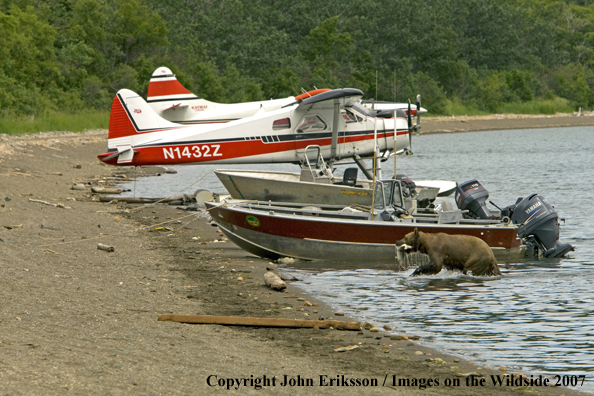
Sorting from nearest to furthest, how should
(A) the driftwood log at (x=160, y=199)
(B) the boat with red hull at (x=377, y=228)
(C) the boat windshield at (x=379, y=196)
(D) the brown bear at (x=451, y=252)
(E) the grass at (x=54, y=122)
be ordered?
(D) the brown bear at (x=451, y=252) → (B) the boat with red hull at (x=377, y=228) → (C) the boat windshield at (x=379, y=196) → (A) the driftwood log at (x=160, y=199) → (E) the grass at (x=54, y=122)

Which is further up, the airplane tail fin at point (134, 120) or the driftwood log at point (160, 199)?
the airplane tail fin at point (134, 120)

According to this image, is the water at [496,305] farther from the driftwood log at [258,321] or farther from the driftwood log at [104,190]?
the driftwood log at [104,190]

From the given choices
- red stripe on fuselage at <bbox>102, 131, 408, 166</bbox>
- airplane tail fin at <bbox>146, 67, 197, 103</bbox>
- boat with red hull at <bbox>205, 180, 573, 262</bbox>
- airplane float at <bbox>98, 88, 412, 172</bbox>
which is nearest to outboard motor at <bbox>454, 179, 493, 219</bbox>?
boat with red hull at <bbox>205, 180, 573, 262</bbox>

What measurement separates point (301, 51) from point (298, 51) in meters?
0.42

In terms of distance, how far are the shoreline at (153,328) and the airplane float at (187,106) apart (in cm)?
981

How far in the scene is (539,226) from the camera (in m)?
14.0

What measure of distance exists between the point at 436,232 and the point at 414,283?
1563mm

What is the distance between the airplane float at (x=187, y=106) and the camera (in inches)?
985

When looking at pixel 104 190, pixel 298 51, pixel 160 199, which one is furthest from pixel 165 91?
pixel 298 51

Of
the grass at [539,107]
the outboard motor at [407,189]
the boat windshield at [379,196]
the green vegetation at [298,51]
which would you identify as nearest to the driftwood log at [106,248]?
the boat windshield at [379,196]

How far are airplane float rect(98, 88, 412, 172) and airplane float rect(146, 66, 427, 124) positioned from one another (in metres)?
4.51

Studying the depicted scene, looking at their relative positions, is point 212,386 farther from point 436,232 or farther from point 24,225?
point 24,225

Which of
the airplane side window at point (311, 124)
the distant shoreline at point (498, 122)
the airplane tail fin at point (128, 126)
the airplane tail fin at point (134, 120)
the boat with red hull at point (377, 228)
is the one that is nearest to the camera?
the boat with red hull at point (377, 228)

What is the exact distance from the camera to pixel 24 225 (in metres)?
14.0
